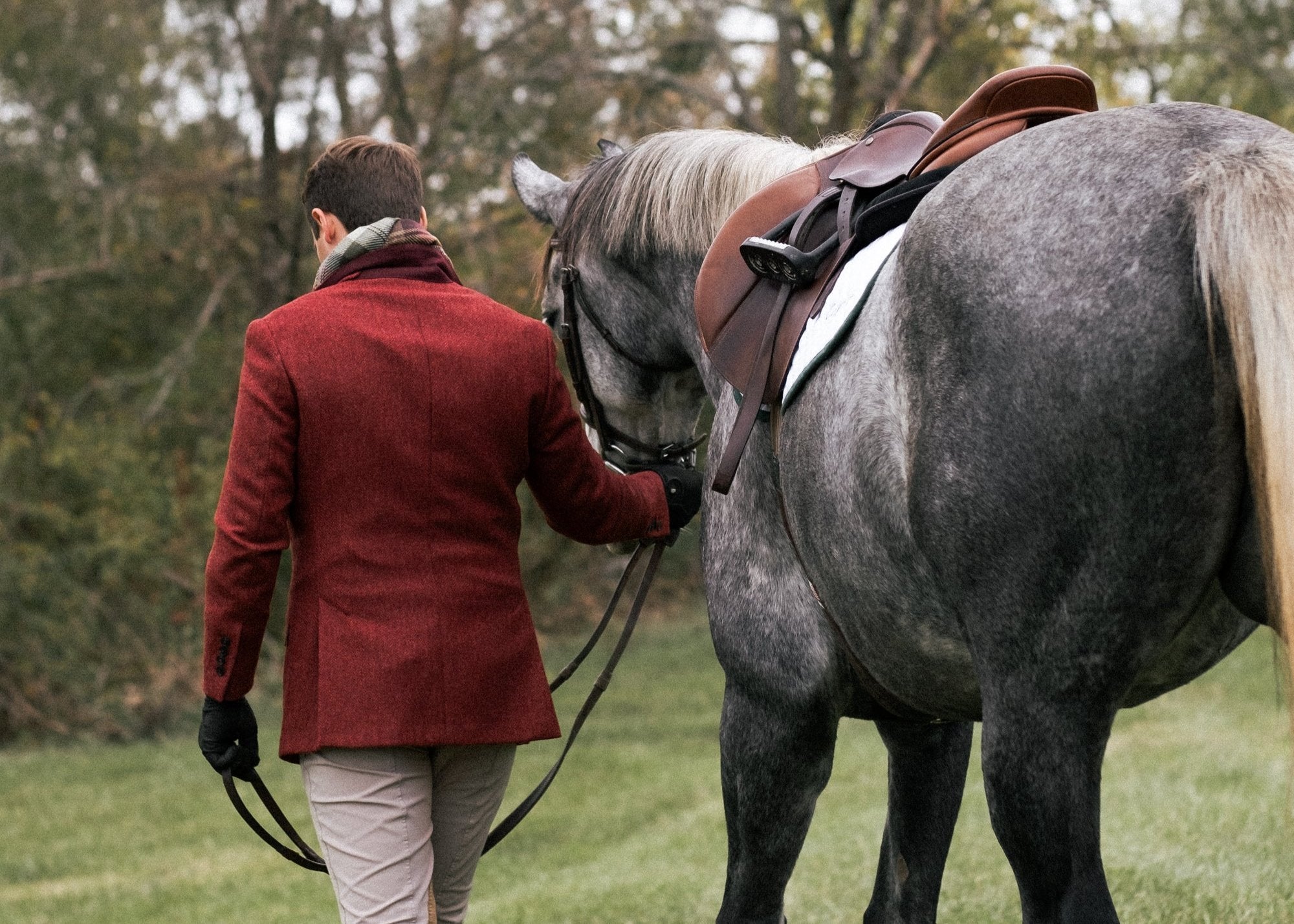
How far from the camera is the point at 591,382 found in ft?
11.7

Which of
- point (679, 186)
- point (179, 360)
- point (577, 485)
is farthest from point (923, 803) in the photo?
point (179, 360)

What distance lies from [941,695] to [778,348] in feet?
2.18

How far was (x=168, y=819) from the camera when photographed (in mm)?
8781

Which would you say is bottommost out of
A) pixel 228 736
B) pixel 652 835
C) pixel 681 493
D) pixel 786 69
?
pixel 652 835

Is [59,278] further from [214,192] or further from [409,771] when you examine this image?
[409,771]

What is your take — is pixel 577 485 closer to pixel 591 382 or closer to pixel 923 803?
pixel 591 382

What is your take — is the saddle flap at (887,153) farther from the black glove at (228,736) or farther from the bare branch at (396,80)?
the bare branch at (396,80)

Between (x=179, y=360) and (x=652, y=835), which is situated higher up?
(x=179, y=360)

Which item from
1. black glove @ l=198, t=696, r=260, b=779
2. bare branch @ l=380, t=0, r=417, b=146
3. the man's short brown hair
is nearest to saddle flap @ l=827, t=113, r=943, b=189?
the man's short brown hair

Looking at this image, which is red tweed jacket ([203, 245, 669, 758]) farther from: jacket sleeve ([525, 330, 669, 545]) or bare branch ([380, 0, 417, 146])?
bare branch ([380, 0, 417, 146])

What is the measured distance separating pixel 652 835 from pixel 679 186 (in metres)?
5.23

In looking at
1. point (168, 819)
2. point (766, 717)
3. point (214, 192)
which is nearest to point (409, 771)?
point (766, 717)

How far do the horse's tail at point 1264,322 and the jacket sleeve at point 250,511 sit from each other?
4.95ft

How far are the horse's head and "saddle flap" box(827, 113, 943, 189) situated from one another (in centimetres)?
63
